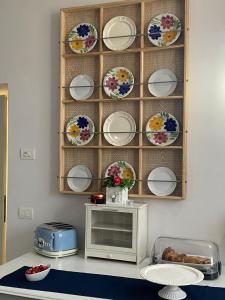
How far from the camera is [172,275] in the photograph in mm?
1771

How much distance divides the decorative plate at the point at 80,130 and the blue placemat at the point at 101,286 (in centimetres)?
87

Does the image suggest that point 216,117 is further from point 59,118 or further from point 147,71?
point 59,118

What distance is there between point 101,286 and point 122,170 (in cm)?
80

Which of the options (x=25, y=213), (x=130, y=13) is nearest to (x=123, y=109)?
(x=130, y=13)

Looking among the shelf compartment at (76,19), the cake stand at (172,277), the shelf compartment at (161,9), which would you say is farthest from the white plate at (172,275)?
the shelf compartment at (76,19)

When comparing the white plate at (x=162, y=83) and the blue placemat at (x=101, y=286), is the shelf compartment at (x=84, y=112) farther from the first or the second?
the blue placemat at (x=101, y=286)

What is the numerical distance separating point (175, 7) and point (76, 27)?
2.13 feet

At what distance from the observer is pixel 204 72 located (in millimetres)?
2250

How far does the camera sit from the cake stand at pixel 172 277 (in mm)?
1666

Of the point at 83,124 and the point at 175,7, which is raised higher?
the point at 175,7

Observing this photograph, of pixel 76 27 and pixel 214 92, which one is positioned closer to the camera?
pixel 214 92

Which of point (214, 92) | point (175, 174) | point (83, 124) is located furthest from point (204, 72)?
point (83, 124)

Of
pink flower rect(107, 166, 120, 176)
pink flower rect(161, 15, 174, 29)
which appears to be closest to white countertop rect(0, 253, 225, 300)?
pink flower rect(107, 166, 120, 176)

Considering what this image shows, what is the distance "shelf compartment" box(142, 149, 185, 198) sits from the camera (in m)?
2.29
